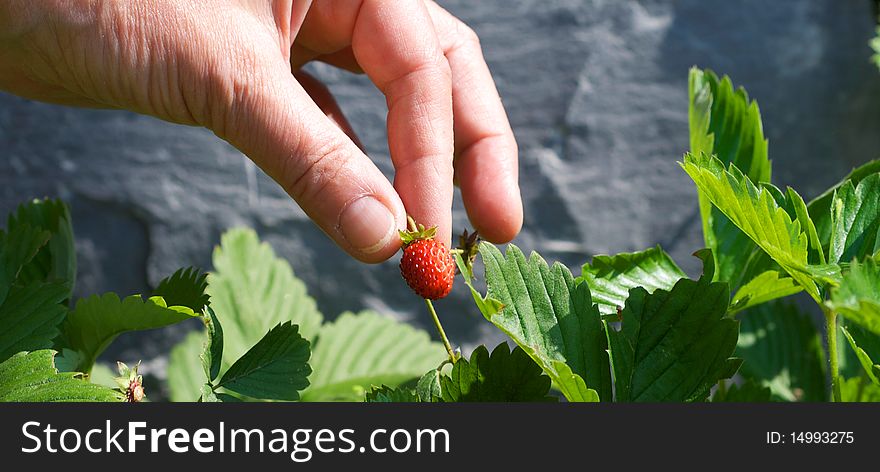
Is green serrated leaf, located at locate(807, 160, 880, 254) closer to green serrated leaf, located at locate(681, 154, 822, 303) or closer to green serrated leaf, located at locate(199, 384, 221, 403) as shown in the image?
green serrated leaf, located at locate(681, 154, 822, 303)

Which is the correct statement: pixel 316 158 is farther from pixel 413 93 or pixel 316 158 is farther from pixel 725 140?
pixel 725 140

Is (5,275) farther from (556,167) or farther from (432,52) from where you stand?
(556,167)

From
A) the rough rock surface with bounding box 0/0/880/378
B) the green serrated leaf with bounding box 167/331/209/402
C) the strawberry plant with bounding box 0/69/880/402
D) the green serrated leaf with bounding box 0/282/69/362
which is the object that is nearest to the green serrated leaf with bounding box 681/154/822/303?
the strawberry plant with bounding box 0/69/880/402

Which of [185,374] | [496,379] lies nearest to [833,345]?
[496,379]

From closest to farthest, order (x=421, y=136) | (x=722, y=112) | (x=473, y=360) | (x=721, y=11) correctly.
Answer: (x=473, y=360) < (x=722, y=112) < (x=421, y=136) < (x=721, y=11)

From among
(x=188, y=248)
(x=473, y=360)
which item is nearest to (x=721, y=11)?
(x=188, y=248)

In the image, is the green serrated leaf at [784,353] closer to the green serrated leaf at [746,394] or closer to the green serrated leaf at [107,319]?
the green serrated leaf at [746,394]

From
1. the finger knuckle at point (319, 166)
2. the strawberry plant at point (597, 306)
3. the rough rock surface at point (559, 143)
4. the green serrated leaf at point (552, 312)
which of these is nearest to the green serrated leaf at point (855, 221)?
the strawberry plant at point (597, 306)
